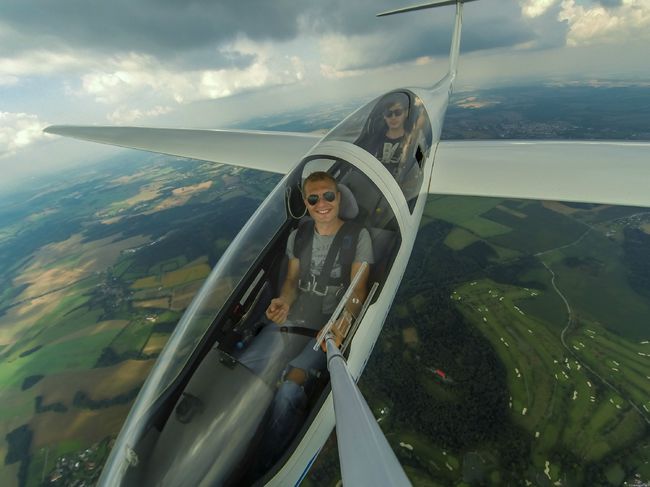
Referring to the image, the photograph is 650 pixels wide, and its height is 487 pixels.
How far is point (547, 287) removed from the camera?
22469 mm

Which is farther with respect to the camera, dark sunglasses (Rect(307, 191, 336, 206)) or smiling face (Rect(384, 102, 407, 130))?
smiling face (Rect(384, 102, 407, 130))

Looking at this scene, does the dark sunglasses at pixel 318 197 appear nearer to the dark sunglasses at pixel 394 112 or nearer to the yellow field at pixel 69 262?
the dark sunglasses at pixel 394 112

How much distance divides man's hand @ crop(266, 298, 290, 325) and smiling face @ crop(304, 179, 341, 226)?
1.04 metres

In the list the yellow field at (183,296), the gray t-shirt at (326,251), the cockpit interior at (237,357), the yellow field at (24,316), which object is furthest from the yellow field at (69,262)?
the gray t-shirt at (326,251)

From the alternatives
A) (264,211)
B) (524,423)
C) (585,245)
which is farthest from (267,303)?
(585,245)

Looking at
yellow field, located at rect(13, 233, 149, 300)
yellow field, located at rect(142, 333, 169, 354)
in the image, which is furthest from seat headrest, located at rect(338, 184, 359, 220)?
yellow field, located at rect(13, 233, 149, 300)

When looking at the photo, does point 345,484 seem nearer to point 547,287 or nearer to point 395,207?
point 395,207

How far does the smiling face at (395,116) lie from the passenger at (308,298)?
2.54 meters

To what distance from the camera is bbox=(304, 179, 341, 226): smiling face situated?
318 cm

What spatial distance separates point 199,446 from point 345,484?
1563 millimetres

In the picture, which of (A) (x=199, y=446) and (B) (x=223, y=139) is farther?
(B) (x=223, y=139)

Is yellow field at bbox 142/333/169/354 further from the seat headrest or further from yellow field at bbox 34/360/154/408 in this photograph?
the seat headrest

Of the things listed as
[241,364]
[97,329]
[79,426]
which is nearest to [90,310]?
[97,329]

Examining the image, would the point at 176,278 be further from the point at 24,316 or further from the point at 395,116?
the point at 395,116
